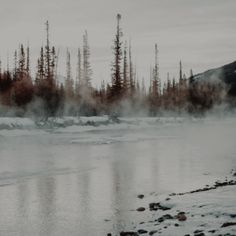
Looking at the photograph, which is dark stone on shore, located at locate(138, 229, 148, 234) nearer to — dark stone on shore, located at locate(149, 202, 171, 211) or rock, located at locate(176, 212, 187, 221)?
rock, located at locate(176, 212, 187, 221)

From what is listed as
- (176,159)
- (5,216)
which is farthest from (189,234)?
(176,159)

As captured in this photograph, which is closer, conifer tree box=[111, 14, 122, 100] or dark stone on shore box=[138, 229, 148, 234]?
dark stone on shore box=[138, 229, 148, 234]

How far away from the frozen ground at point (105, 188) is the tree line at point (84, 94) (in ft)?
51.2

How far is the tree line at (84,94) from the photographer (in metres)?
43.9

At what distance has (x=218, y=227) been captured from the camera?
28.1 ft

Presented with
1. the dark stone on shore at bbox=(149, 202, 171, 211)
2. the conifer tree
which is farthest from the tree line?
the dark stone on shore at bbox=(149, 202, 171, 211)

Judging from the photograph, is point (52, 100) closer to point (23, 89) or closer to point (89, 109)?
point (23, 89)

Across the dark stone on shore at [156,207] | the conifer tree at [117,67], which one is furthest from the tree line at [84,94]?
the dark stone on shore at [156,207]

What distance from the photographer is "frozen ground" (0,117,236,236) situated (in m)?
9.47

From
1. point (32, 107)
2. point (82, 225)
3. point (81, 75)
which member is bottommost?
point (82, 225)

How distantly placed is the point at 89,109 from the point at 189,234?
149ft

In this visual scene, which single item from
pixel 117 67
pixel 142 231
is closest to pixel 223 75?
pixel 117 67

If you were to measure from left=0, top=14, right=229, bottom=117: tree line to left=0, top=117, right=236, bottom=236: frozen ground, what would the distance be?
51.2ft

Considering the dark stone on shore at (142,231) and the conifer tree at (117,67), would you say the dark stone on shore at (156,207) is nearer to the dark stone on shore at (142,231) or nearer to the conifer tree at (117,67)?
the dark stone on shore at (142,231)
